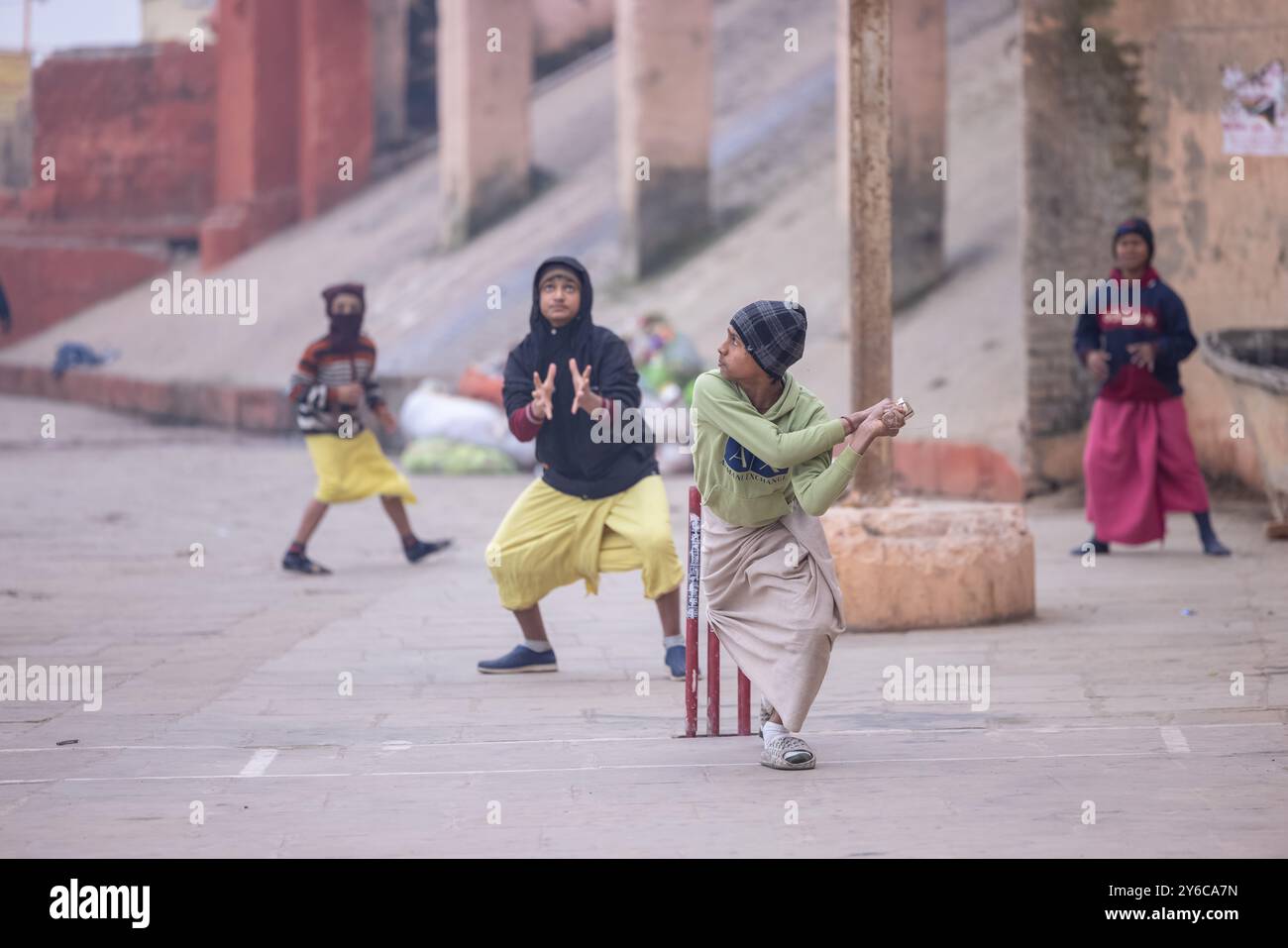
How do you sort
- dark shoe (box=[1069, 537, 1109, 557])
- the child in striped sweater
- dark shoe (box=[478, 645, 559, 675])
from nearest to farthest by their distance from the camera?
dark shoe (box=[478, 645, 559, 675]) < dark shoe (box=[1069, 537, 1109, 557]) < the child in striped sweater

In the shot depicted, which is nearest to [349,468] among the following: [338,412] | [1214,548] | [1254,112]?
[338,412]

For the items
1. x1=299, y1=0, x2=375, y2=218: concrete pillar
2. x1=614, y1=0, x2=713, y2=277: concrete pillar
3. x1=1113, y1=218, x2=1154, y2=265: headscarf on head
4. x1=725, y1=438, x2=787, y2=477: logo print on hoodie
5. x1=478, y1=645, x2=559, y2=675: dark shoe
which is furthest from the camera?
x1=299, y1=0, x2=375, y2=218: concrete pillar

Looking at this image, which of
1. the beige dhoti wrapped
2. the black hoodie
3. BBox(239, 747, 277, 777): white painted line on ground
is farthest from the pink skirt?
BBox(239, 747, 277, 777): white painted line on ground

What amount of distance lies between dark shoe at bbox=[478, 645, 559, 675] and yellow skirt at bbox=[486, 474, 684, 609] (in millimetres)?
178

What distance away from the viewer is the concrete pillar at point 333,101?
1094 inches

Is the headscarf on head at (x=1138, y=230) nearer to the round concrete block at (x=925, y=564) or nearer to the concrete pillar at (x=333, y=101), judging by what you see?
the round concrete block at (x=925, y=564)

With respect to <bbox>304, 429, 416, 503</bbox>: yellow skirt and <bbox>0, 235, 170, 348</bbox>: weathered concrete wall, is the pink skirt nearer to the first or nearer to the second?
<bbox>304, 429, 416, 503</bbox>: yellow skirt

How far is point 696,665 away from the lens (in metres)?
5.94

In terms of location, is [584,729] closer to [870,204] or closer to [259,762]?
[259,762]

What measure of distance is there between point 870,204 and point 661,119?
481 inches

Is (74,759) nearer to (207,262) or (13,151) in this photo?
(207,262)

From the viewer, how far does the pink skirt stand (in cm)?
995
